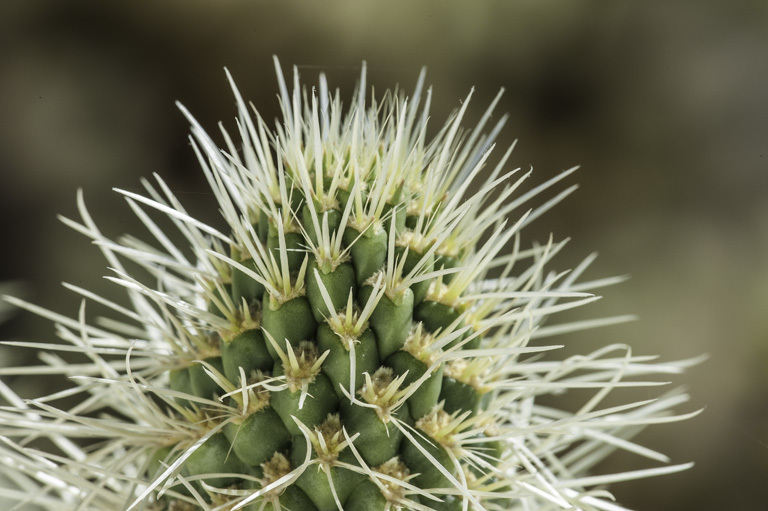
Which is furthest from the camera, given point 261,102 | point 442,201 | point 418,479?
point 261,102

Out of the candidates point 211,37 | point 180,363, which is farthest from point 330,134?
point 211,37

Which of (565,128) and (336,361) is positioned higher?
(565,128)

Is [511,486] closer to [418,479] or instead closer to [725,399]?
[418,479]

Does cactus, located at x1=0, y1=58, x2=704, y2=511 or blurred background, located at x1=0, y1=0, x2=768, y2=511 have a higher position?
blurred background, located at x1=0, y1=0, x2=768, y2=511

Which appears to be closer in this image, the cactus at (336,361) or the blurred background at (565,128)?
the cactus at (336,361)

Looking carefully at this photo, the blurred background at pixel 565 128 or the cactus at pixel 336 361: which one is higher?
the blurred background at pixel 565 128

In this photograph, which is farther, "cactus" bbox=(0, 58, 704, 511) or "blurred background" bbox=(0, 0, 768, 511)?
"blurred background" bbox=(0, 0, 768, 511)

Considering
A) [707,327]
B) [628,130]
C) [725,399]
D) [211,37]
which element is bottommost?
[725,399]

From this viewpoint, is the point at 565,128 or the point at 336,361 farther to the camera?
the point at 565,128
